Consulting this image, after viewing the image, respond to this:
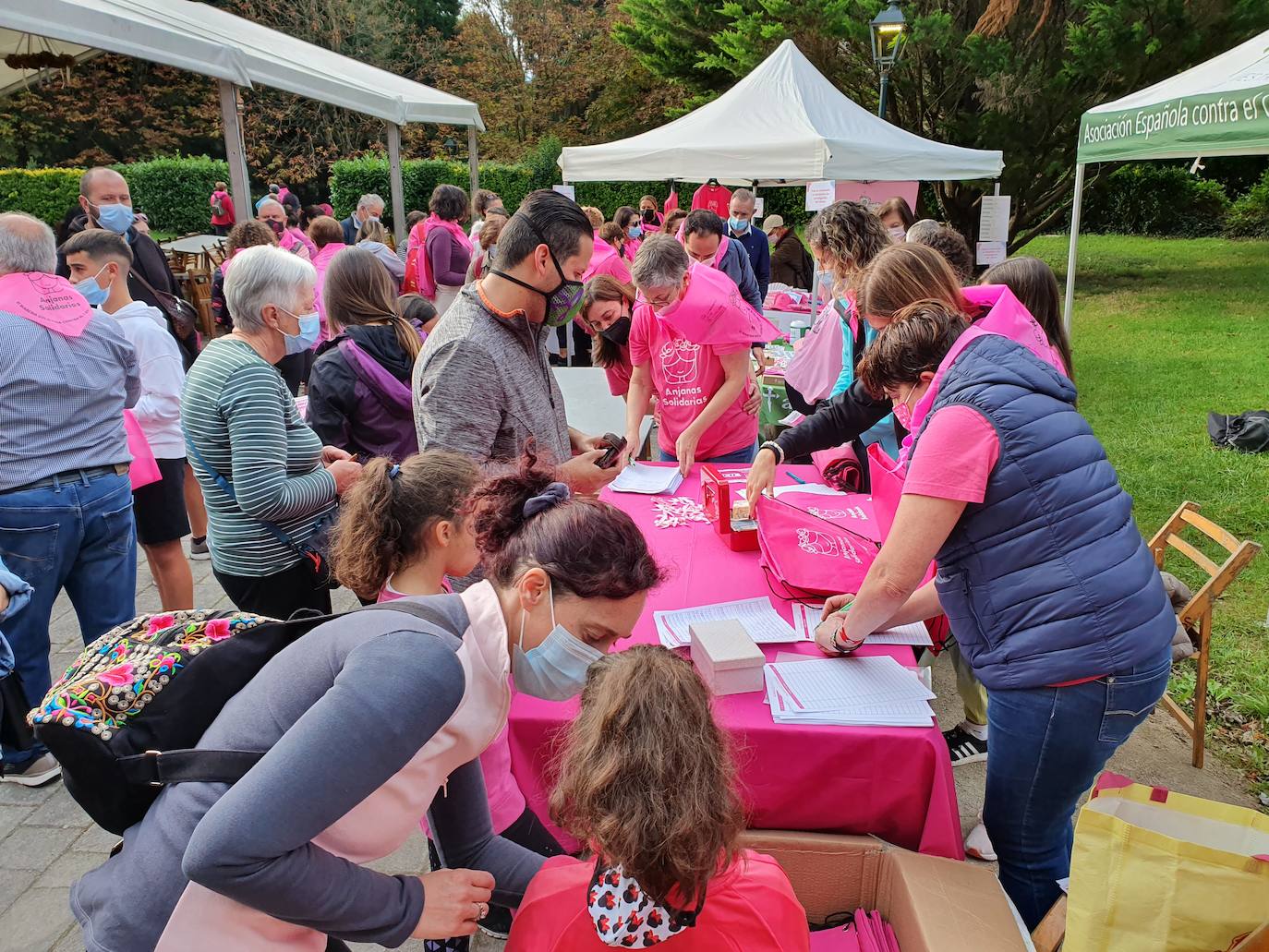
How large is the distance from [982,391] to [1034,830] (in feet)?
3.03

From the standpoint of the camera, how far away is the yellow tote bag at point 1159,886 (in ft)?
4.18

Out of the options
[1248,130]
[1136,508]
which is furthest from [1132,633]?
[1136,508]

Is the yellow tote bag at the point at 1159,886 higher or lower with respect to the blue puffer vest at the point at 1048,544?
lower

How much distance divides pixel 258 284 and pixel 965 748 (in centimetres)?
274

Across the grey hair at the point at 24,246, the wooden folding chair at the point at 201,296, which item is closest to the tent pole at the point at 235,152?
the wooden folding chair at the point at 201,296

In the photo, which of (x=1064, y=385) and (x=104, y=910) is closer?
(x=104, y=910)

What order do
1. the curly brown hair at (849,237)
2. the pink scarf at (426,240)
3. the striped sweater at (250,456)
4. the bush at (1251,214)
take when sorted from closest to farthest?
the striped sweater at (250,456)
the curly brown hair at (849,237)
the pink scarf at (426,240)
the bush at (1251,214)

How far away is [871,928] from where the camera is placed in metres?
1.67

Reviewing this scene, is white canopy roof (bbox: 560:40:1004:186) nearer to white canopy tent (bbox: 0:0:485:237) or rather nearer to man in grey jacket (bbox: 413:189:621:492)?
white canopy tent (bbox: 0:0:485:237)

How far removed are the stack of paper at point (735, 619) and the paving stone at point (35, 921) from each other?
175cm

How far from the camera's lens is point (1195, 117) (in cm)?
393

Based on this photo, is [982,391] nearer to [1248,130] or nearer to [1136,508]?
[1248,130]

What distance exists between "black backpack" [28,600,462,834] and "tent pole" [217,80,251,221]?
622 centimetres

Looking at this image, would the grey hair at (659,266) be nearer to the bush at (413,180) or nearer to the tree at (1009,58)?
the tree at (1009,58)
